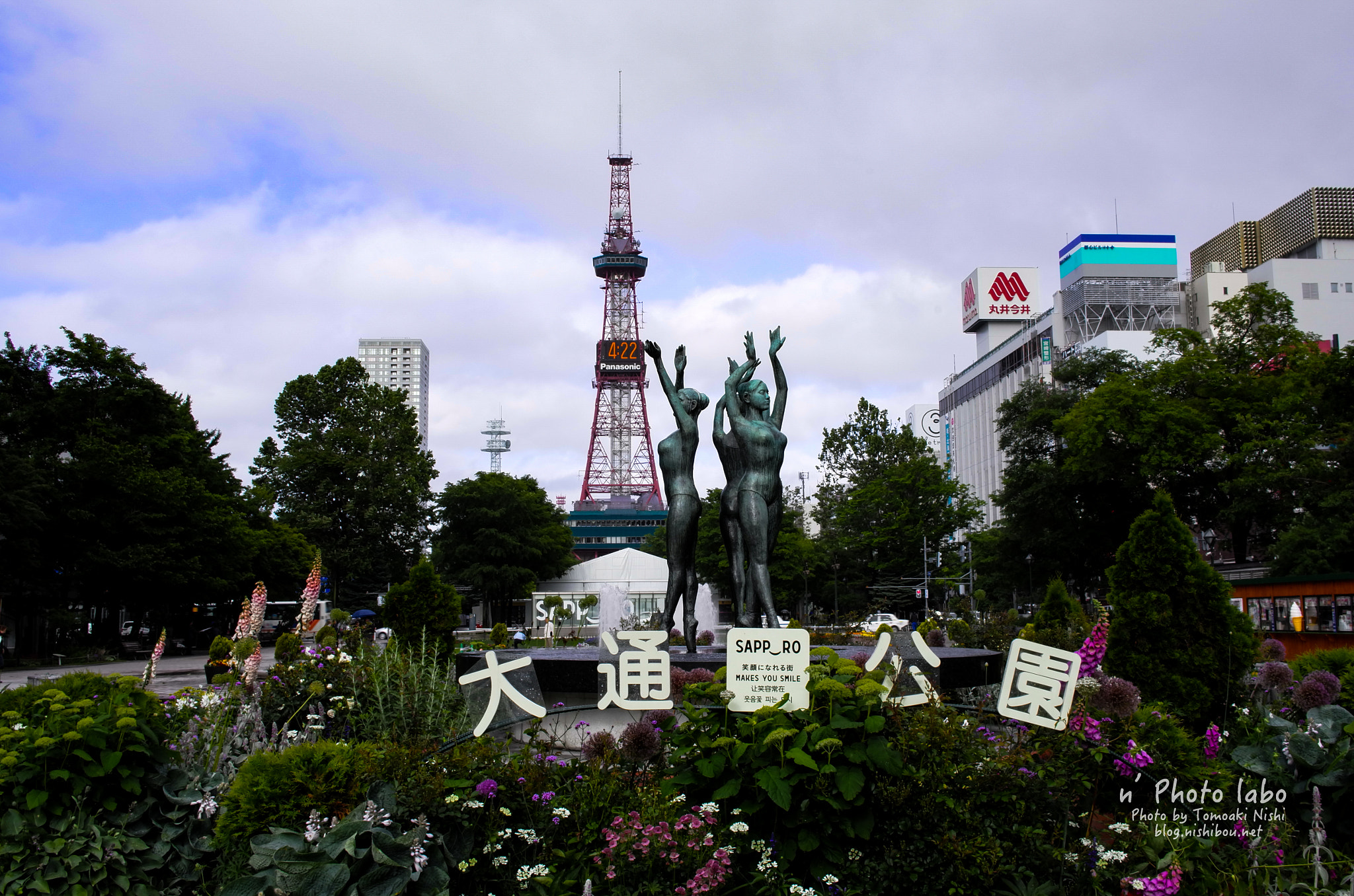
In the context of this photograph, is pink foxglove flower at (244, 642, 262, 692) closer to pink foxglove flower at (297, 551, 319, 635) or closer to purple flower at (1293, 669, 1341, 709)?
pink foxglove flower at (297, 551, 319, 635)

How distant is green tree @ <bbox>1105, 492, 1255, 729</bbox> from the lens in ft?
25.7

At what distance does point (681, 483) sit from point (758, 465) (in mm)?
959

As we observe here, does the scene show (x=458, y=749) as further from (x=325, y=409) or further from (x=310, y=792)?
(x=325, y=409)

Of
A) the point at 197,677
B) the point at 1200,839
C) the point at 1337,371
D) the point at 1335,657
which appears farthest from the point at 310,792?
the point at 1337,371

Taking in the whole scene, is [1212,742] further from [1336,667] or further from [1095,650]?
[1336,667]

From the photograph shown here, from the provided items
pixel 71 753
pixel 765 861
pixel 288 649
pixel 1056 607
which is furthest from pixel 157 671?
pixel 765 861

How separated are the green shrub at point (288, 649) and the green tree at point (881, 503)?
37916 millimetres

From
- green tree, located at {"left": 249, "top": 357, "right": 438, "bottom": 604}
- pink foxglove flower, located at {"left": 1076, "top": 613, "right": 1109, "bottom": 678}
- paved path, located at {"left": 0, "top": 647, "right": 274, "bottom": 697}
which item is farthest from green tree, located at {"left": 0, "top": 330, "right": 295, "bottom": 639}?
pink foxglove flower, located at {"left": 1076, "top": 613, "right": 1109, "bottom": 678}

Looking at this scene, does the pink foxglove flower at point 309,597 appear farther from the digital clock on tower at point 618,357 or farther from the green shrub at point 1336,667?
the digital clock on tower at point 618,357

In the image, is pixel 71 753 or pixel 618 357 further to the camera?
pixel 618 357

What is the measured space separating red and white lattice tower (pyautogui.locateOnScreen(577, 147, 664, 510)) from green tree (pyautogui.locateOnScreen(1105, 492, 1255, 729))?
9936 cm

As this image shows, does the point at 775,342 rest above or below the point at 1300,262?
below

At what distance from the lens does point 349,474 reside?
143ft

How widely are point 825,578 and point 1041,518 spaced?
15678 mm
